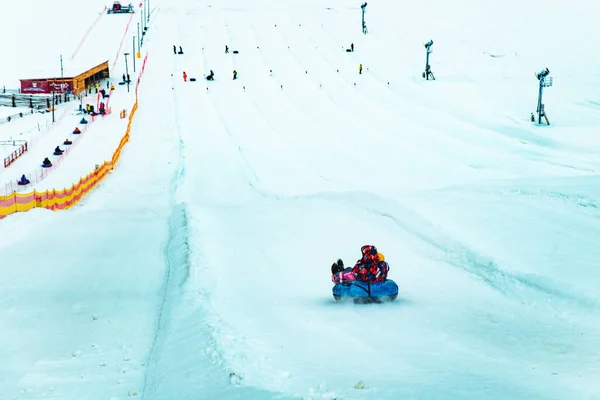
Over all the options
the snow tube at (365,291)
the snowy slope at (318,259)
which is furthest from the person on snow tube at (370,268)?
the snowy slope at (318,259)

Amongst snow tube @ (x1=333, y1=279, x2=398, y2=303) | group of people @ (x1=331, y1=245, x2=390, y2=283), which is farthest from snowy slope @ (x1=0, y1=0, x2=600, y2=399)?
group of people @ (x1=331, y1=245, x2=390, y2=283)

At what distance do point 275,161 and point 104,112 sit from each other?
18.5 metres

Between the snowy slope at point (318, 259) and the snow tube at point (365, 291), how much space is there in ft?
1.03

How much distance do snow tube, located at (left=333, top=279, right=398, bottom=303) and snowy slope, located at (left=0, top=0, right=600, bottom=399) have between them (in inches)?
12.4

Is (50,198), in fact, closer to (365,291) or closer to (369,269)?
(369,269)

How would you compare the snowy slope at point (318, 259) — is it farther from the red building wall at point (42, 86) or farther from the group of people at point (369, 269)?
the red building wall at point (42, 86)

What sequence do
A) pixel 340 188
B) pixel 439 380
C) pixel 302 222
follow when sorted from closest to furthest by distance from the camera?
pixel 439 380
pixel 302 222
pixel 340 188

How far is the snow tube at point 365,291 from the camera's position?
12555 mm

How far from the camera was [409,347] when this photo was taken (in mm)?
10266

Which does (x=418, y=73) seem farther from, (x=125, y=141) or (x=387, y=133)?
(x=125, y=141)

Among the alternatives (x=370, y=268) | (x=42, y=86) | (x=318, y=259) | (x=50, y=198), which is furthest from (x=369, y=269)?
(x=42, y=86)

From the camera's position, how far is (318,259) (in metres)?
16.2

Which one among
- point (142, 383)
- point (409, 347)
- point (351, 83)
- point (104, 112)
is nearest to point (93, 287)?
point (142, 383)

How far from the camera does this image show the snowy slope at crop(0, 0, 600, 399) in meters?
9.55
